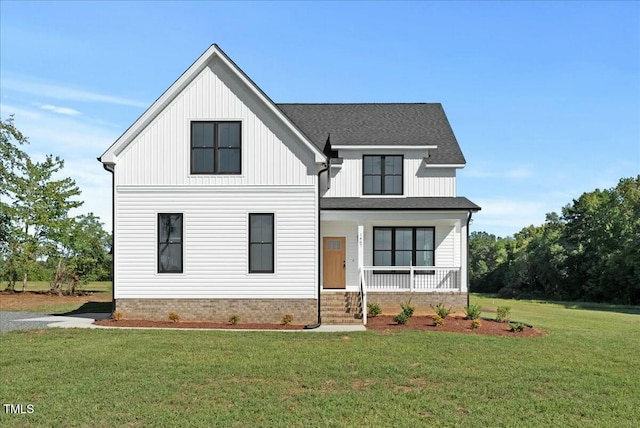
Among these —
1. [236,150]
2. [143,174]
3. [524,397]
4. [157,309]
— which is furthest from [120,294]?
[524,397]

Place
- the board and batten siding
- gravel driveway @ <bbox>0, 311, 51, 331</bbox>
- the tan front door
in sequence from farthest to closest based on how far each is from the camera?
the board and batten siding → the tan front door → gravel driveway @ <bbox>0, 311, 51, 331</bbox>

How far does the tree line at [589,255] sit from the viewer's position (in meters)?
45.1

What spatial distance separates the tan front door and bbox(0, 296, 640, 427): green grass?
7266 millimetres

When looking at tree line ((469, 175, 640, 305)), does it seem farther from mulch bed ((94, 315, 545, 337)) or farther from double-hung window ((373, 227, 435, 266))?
mulch bed ((94, 315, 545, 337))

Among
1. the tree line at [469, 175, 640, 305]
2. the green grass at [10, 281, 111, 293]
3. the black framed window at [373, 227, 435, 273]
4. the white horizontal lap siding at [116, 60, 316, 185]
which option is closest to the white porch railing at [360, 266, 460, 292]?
the black framed window at [373, 227, 435, 273]

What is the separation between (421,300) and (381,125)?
8.09m

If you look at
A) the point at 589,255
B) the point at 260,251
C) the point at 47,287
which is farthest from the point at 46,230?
the point at 589,255

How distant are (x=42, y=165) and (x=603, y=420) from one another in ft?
98.7

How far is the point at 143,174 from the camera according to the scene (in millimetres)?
19453

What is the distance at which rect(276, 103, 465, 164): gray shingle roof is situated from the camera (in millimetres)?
24750

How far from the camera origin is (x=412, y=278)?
74.1ft

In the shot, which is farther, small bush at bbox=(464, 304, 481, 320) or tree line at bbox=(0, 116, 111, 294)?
tree line at bbox=(0, 116, 111, 294)

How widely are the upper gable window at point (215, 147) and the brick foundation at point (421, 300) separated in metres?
7.24

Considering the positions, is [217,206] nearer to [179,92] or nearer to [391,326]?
[179,92]
